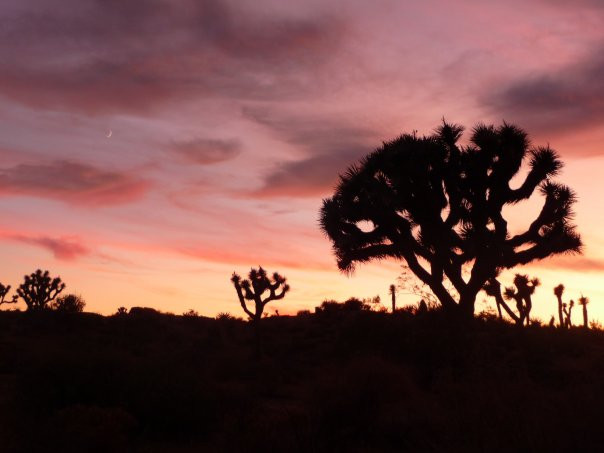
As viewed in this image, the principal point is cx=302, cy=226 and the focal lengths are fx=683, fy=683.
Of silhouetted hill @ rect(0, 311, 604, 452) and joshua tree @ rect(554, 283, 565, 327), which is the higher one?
joshua tree @ rect(554, 283, 565, 327)

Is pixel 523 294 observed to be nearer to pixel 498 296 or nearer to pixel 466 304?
pixel 498 296

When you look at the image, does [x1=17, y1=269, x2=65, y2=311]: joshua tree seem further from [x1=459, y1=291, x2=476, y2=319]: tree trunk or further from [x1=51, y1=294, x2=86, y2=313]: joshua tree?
[x1=459, y1=291, x2=476, y2=319]: tree trunk

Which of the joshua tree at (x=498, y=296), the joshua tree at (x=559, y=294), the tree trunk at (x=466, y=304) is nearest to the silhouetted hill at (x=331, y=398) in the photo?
the tree trunk at (x=466, y=304)

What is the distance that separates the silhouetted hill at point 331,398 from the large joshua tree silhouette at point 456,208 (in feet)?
7.02

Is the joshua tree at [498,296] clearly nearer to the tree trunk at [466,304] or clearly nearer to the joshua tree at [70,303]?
the tree trunk at [466,304]

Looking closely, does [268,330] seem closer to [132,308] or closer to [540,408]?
[132,308]

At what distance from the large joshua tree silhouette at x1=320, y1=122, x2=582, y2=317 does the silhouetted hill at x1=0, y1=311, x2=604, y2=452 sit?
2.14m

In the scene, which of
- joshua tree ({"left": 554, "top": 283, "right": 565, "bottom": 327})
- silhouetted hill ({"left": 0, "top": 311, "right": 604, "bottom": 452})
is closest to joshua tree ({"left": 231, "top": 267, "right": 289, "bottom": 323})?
silhouetted hill ({"left": 0, "top": 311, "right": 604, "bottom": 452})

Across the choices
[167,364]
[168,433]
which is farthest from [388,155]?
[168,433]

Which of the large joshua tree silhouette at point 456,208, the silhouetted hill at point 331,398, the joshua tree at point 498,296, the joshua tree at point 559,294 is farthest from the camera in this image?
the joshua tree at point 559,294

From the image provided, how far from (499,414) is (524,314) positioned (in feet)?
85.6

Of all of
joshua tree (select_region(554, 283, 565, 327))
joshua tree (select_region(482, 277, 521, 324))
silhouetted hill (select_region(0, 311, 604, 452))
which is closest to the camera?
silhouetted hill (select_region(0, 311, 604, 452))

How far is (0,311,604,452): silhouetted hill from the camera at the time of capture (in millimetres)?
8844

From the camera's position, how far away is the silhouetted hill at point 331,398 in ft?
29.0
